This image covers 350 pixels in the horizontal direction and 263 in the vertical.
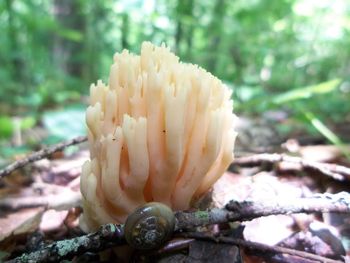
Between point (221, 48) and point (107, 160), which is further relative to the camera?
point (221, 48)

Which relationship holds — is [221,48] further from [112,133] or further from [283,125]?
[112,133]

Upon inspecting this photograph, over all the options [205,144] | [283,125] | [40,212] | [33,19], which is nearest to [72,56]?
[33,19]

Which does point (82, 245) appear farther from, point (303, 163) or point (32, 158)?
point (303, 163)

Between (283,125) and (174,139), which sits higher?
(174,139)

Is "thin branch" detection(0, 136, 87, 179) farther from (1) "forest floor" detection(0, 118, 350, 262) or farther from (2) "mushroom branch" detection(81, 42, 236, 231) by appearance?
(2) "mushroom branch" detection(81, 42, 236, 231)

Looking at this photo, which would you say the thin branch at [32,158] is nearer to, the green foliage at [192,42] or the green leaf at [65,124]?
the green leaf at [65,124]

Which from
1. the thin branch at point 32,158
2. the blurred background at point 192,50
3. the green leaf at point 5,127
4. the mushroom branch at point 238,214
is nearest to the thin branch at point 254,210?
the mushroom branch at point 238,214
